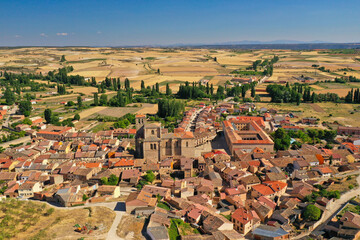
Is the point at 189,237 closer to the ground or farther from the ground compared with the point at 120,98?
closer to the ground

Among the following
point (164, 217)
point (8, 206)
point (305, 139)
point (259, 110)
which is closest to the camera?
point (164, 217)

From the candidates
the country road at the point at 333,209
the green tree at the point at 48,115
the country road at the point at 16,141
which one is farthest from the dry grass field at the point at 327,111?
the country road at the point at 16,141

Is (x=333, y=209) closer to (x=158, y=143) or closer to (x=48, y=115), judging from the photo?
(x=158, y=143)

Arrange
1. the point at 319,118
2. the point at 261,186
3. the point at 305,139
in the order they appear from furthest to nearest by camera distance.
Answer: the point at 319,118 → the point at 305,139 → the point at 261,186

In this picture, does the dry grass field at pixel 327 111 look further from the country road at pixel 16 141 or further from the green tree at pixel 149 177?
the country road at pixel 16 141

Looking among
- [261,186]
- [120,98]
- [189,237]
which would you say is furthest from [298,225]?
[120,98]

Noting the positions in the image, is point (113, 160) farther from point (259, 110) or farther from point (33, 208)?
point (259, 110)

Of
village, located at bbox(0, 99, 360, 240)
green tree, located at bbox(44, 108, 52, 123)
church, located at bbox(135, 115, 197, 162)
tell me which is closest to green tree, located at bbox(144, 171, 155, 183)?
village, located at bbox(0, 99, 360, 240)
